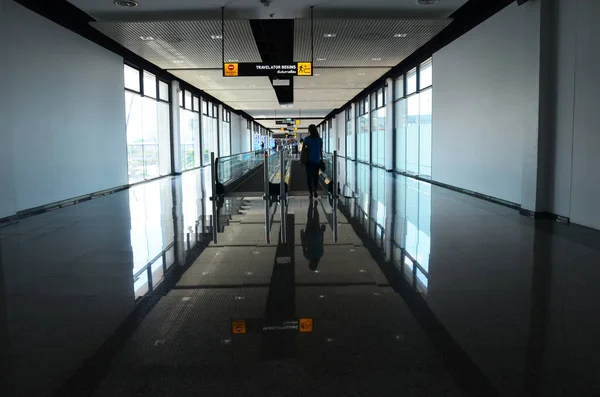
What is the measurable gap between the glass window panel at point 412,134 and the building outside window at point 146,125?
9322 mm

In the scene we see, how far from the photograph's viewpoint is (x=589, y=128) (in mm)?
7258

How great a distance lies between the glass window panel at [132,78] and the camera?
51.6 ft

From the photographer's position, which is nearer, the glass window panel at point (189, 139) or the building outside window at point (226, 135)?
the glass window panel at point (189, 139)

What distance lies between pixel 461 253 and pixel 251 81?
58.3 ft

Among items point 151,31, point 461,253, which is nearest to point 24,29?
point 151,31

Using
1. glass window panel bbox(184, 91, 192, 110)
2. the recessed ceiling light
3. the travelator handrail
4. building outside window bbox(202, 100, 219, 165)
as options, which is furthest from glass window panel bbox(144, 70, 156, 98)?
building outside window bbox(202, 100, 219, 165)

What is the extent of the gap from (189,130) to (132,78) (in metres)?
8.75

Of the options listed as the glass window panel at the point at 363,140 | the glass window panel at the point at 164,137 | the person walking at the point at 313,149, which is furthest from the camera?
the glass window panel at the point at 363,140

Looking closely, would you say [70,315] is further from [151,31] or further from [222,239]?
[151,31]

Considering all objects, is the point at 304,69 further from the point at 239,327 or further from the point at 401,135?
the point at 401,135

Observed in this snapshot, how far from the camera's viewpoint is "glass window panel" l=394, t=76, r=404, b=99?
62.9ft

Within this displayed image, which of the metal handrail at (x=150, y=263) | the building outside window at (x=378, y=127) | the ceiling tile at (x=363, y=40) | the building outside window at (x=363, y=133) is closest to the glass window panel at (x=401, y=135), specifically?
the building outside window at (x=378, y=127)

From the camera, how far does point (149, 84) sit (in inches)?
723

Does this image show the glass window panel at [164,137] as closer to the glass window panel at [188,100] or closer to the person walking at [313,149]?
the glass window panel at [188,100]
